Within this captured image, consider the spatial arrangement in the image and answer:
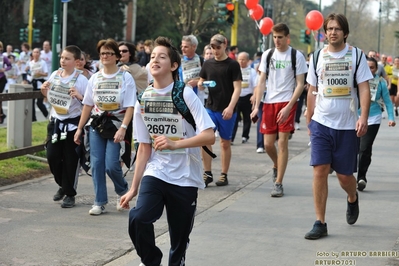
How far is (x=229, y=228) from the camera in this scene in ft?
24.8

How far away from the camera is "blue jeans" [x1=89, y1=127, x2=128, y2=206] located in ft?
26.5

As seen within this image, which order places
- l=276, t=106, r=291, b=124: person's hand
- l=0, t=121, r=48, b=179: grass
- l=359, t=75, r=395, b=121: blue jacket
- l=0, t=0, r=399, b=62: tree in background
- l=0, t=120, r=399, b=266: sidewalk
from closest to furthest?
l=0, t=120, r=399, b=266: sidewalk
l=276, t=106, r=291, b=124: person's hand
l=0, t=121, r=48, b=179: grass
l=359, t=75, r=395, b=121: blue jacket
l=0, t=0, r=399, b=62: tree in background

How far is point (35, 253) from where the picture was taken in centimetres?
646

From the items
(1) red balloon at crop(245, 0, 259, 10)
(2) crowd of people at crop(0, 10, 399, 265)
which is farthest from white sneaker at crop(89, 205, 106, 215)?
(1) red balloon at crop(245, 0, 259, 10)

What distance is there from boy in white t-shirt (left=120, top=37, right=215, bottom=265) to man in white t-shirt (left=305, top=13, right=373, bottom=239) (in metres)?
2.05

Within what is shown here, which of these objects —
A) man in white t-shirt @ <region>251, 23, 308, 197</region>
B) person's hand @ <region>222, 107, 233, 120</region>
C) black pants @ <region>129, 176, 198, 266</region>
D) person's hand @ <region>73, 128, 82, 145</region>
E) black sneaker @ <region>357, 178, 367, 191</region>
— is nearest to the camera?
black pants @ <region>129, 176, 198, 266</region>

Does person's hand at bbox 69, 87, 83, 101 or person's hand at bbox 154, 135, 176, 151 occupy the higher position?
person's hand at bbox 69, 87, 83, 101

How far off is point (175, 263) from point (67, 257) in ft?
4.53

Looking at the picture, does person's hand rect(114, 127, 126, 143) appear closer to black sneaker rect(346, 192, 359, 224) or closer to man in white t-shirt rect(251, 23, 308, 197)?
man in white t-shirt rect(251, 23, 308, 197)

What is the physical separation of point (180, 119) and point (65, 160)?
3.69m

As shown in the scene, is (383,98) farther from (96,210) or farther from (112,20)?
(112,20)

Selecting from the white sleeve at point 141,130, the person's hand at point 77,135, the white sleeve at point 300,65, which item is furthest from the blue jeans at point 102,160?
the white sleeve at point 141,130

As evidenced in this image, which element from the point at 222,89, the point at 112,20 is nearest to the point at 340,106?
the point at 222,89

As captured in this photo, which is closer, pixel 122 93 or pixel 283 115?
pixel 122 93
